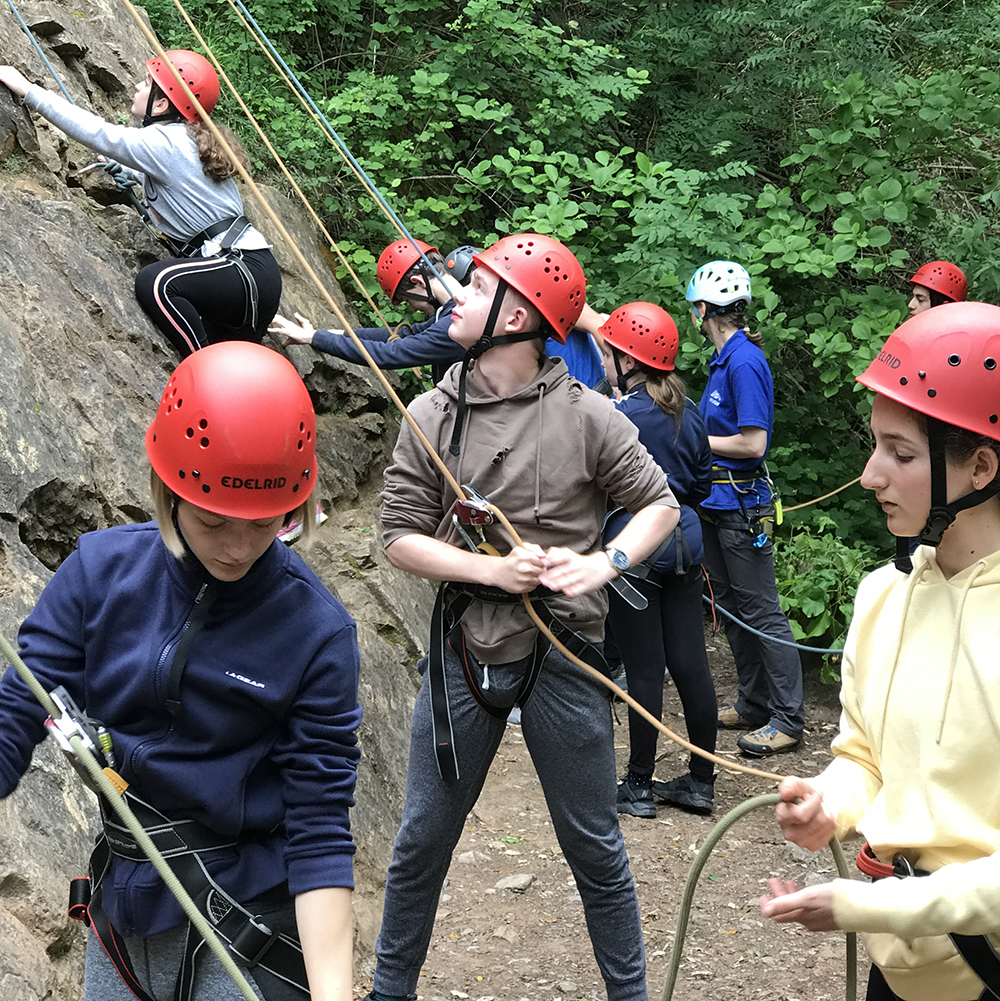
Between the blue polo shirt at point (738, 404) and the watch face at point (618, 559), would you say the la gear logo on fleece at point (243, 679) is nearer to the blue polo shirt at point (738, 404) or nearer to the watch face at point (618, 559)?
Result: the watch face at point (618, 559)

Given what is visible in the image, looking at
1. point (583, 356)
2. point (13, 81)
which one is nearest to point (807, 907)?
point (583, 356)

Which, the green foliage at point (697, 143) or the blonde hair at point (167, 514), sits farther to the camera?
the green foliage at point (697, 143)

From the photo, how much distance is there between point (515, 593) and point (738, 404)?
115 inches

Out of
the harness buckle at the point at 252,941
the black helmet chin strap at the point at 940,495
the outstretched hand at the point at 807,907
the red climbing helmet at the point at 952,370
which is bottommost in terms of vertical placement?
the harness buckle at the point at 252,941

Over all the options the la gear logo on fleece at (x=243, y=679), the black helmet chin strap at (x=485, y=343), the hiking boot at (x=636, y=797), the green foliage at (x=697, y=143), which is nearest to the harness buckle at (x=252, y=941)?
the la gear logo on fleece at (x=243, y=679)

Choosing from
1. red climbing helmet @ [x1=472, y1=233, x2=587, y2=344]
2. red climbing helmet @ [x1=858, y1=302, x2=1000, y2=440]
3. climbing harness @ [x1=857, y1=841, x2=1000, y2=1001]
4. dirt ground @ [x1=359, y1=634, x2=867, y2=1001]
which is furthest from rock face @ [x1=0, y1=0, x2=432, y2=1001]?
red climbing helmet @ [x1=858, y1=302, x2=1000, y2=440]

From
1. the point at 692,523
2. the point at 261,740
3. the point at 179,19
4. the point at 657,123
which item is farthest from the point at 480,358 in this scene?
the point at 657,123

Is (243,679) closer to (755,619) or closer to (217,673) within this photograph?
(217,673)

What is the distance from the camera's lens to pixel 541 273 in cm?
310

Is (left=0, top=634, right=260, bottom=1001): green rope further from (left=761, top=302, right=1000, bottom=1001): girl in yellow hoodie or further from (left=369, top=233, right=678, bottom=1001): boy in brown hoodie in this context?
(left=369, top=233, right=678, bottom=1001): boy in brown hoodie

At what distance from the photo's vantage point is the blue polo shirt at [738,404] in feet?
18.2

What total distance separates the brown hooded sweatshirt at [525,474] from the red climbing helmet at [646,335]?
182 cm

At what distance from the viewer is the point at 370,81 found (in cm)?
798

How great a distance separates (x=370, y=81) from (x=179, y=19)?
1.34m
